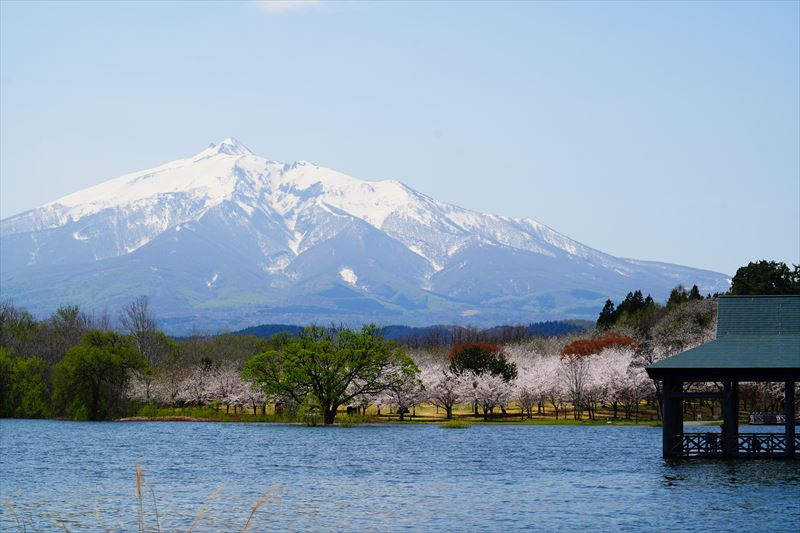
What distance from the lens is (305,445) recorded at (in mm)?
71938

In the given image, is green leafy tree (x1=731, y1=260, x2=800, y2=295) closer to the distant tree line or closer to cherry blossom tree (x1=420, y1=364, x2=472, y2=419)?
the distant tree line

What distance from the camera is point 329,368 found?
9275 centimetres

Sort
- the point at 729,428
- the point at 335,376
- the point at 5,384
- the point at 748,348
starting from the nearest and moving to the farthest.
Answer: the point at 729,428
the point at 748,348
the point at 335,376
the point at 5,384

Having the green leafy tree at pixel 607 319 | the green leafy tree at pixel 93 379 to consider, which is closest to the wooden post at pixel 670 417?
the green leafy tree at pixel 93 379

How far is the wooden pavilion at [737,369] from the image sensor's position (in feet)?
177

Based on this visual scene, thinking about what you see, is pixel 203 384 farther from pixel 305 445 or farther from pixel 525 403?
pixel 305 445

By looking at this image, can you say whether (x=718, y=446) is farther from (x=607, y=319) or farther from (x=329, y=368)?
(x=607, y=319)

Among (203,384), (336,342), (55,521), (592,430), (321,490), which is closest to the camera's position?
(55,521)

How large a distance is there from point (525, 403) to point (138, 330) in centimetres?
5549

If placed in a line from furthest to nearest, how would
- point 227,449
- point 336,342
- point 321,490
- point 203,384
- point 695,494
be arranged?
point 203,384, point 336,342, point 227,449, point 321,490, point 695,494

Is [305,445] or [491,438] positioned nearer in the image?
[305,445]

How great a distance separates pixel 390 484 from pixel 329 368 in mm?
44489

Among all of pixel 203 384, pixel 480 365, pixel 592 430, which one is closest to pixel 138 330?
pixel 203 384

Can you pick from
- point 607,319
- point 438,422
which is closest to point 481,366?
point 438,422
